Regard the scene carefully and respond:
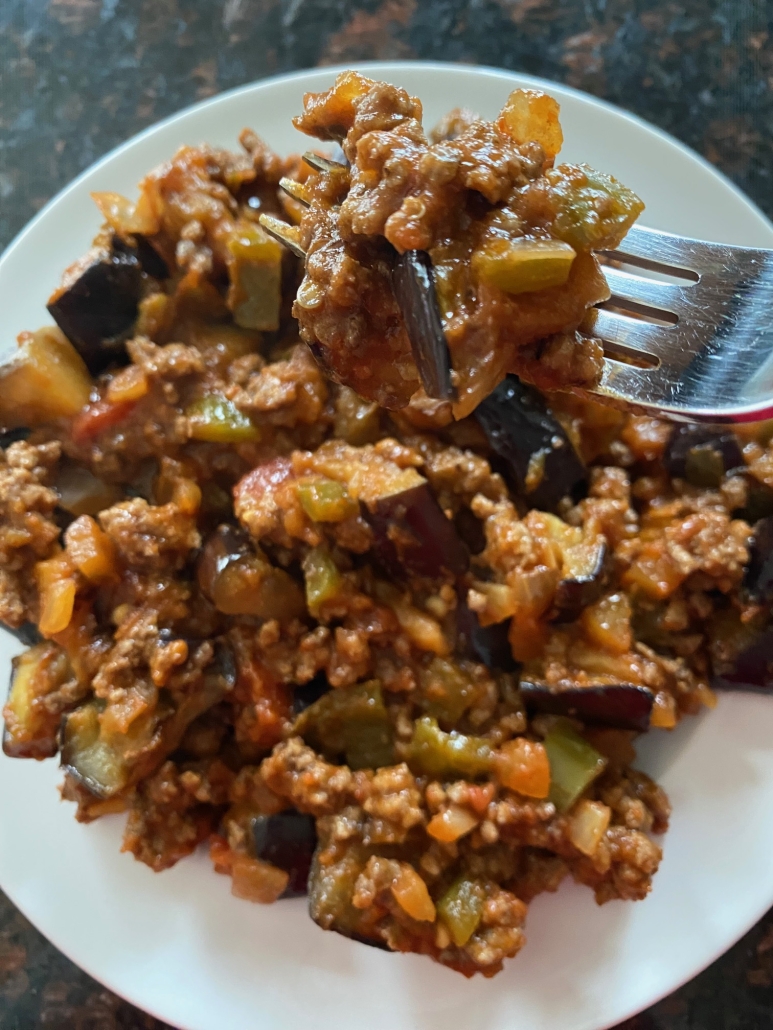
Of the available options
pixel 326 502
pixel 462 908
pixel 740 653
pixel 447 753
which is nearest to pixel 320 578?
pixel 326 502

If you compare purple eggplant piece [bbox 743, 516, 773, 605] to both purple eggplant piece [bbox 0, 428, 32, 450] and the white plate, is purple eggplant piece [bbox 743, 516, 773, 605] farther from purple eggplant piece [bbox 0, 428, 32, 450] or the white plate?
Answer: purple eggplant piece [bbox 0, 428, 32, 450]

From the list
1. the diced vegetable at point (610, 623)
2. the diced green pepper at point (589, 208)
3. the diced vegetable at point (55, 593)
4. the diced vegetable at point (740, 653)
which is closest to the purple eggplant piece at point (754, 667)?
the diced vegetable at point (740, 653)

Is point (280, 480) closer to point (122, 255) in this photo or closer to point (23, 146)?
point (122, 255)

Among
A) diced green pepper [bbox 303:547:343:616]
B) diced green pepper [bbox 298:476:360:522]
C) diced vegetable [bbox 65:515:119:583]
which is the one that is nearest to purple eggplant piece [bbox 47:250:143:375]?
diced vegetable [bbox 65:515:119:583]

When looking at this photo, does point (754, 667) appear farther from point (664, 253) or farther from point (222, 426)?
point (222, 426)

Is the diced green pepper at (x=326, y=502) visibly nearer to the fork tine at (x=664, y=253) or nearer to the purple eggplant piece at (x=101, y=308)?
the purple eggplant piece at (x=101, y=308)

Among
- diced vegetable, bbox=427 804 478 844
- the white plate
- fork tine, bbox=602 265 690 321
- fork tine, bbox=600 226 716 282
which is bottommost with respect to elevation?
the white plate
